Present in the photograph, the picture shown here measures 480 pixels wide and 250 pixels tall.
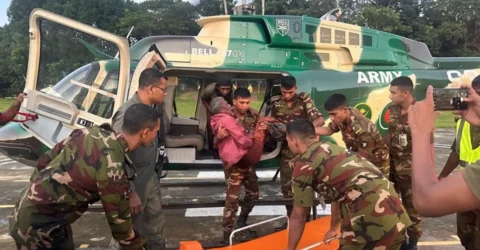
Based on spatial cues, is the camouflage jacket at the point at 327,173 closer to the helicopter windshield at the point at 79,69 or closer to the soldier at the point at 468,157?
the soldier at the point at 468,157

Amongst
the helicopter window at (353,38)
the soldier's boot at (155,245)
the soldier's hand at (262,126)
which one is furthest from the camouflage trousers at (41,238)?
the helicopter window at (353,38)

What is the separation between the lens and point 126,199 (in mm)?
2436

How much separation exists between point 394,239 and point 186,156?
314cm

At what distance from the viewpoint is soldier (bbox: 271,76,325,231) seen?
4625 mm

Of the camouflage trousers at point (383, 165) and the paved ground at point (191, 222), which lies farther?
the paved ground at point (191, 222)

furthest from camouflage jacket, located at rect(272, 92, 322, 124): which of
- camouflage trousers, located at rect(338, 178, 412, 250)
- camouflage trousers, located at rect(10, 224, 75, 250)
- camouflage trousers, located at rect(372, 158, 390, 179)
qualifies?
camouflage trousers, located at rect(10, 224, 75, 250)

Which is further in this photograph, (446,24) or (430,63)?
(446,24)

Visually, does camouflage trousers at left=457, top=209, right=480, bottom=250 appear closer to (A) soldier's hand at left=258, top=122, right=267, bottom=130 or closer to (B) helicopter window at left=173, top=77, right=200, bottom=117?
(A) soldier's hand at left=258, top=122, right=267, bottom=130

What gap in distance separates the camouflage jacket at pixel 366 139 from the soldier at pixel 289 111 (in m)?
0.58

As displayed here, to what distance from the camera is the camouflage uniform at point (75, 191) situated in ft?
7.61

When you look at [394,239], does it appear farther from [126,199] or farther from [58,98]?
[58,98]

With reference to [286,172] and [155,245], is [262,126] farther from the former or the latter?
[155,245]

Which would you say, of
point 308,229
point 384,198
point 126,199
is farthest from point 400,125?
point 126,199

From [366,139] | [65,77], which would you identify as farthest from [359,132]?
[65,77]
